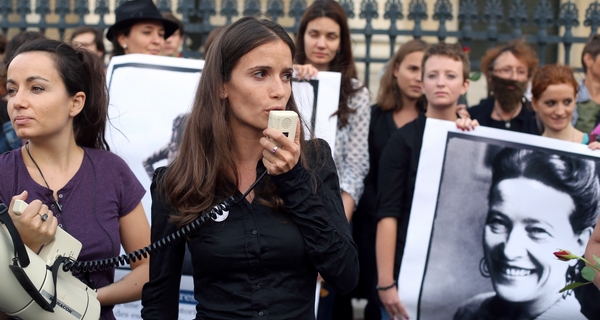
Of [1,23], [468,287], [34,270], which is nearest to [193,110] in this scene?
[34,270]

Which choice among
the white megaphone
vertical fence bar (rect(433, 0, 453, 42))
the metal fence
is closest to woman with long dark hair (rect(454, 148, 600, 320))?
the white megaphone

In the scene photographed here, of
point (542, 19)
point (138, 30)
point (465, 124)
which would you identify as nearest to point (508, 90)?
point (465, 124)

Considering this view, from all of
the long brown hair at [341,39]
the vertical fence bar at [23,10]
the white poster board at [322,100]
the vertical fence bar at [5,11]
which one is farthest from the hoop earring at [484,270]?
the vertical fence bar at [5,11]

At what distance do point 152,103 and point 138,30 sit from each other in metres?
0.91

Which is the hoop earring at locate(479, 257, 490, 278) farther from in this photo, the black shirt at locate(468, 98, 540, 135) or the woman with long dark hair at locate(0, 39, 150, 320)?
the woman with long dark hair at locate(0, 39, 150, 320)

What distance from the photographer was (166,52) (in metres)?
5.89

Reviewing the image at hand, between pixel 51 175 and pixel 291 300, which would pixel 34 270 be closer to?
pixel 51 175

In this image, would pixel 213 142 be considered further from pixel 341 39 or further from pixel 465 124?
pixel 341 39

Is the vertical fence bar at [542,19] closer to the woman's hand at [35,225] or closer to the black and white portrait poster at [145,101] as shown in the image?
the black and white portrait poster at [145,101]

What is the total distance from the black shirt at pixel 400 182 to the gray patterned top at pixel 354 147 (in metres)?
0.17

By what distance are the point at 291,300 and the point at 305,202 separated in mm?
344

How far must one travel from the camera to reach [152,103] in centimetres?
419

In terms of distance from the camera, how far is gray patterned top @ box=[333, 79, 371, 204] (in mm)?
4320

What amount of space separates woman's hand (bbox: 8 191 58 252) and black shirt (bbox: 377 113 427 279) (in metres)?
2.07
